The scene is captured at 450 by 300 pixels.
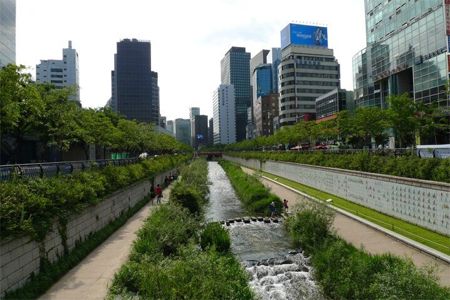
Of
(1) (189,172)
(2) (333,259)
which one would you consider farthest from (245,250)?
(1) (189,172)

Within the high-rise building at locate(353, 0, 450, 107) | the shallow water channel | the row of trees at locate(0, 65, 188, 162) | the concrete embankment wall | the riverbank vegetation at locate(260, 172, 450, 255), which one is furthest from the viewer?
the high-rise building at locate(353, 0, 450, 107)

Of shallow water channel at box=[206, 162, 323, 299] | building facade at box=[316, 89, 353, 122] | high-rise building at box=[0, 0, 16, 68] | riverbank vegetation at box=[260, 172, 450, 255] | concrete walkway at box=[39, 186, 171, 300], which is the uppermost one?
high-rise building at box=[0, 0, 16, 68]

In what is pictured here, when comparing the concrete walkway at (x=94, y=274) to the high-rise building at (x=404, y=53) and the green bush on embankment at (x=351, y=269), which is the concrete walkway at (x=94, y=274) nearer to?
the green bush on embankment at (x=351, y=269)

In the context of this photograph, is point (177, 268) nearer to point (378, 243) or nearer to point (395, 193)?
point (378, 243)

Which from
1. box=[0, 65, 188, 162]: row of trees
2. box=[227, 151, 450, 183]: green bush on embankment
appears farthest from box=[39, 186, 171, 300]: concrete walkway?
box=[227, 151, 450, 183]: green bush on embankment

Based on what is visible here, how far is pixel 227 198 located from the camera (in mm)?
54062

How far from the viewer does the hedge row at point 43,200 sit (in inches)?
605

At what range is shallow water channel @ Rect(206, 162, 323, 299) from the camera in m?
18.5

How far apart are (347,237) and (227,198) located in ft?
102

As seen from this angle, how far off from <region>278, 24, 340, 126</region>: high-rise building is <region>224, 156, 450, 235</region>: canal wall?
110214 millimetres

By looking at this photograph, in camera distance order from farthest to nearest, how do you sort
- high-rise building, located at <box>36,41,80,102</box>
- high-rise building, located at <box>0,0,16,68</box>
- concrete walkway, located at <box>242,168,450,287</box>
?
high-rise building, located at <box>36,41,80,102</box> < high-rise building, located at <box>0,0,16,68</box> < concrete walkway, located at <box>242,168,450,287</box>

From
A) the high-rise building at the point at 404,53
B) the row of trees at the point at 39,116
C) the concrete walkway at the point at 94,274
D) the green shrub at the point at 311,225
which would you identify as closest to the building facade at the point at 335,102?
the high-rise building at the point at 404,53

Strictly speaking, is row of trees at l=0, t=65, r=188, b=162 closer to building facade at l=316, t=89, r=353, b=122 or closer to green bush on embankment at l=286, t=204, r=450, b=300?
green bush on embankment at l=286, t=204, r=450, b=300

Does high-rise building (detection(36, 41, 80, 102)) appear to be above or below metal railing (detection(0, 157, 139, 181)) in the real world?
above
